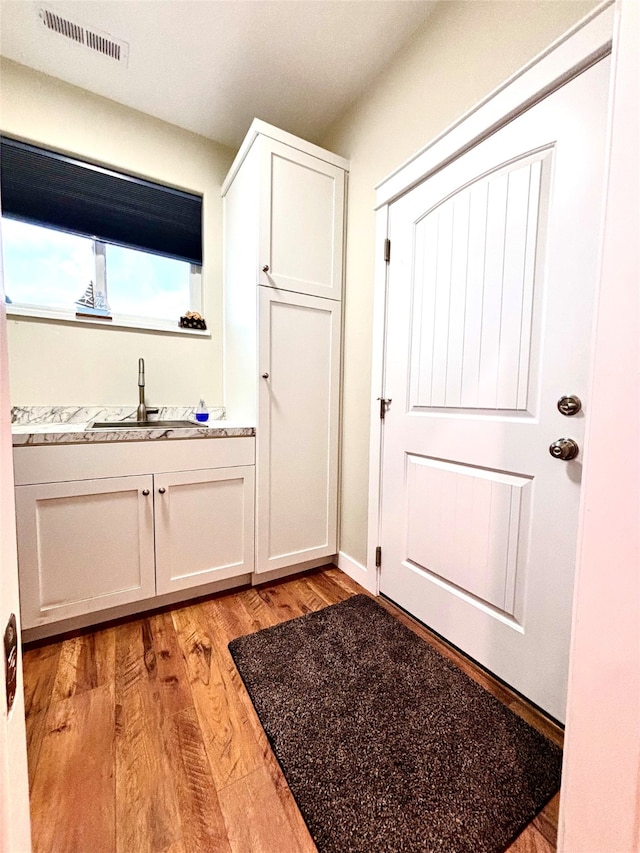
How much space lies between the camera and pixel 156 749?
1.00 metres

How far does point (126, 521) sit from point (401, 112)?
2194 mm

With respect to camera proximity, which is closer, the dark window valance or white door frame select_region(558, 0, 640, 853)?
white door frame select_region(558, 0, 640, 853)

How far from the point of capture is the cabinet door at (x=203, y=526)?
5.24 feet

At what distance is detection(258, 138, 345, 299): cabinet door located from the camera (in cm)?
171

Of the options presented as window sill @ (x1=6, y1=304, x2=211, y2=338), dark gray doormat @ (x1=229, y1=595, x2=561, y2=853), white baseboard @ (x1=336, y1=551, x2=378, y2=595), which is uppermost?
window sill @ (x1=6, y1=304, x2=211, y2=338)

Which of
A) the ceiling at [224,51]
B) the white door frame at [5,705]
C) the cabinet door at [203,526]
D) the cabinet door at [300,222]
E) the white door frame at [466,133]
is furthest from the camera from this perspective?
the cabinet door at [300,222]

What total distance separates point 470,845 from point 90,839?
868 mm

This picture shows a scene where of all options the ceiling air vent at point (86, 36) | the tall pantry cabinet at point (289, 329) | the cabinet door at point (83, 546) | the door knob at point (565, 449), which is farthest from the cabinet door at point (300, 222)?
the door knob at point (565, 449)

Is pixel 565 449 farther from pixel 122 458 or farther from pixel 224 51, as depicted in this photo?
pixel 224 51

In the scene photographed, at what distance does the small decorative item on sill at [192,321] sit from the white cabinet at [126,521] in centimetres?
89

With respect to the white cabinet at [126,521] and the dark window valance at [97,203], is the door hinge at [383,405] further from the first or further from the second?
the dark window valance at [97,203]

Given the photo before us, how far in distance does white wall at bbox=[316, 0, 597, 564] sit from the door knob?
0.92 m

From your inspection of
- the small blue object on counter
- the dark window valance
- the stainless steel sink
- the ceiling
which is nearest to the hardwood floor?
the stainless steel sink

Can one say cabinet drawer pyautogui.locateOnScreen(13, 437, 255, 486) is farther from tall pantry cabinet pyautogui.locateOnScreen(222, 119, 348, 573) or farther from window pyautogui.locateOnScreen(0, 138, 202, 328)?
window pyautogui.locateOnScreen(0, 138, 202, 328)
